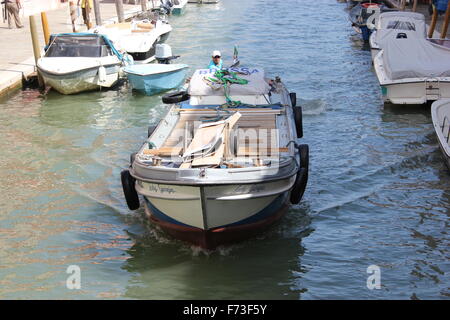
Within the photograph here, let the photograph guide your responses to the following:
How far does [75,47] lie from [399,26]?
1022 cm

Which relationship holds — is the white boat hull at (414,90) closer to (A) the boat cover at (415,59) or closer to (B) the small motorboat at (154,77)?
(A) the boat cover at (415,59)

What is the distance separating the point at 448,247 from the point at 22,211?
242 inches

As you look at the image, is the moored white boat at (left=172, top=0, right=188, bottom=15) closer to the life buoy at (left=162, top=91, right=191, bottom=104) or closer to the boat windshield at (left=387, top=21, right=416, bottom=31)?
the boat windshield at (left=387, top=21, right=416, bottom=31)

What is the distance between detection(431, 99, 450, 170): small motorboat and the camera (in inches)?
469

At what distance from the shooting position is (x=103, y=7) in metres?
Answer: 35.2

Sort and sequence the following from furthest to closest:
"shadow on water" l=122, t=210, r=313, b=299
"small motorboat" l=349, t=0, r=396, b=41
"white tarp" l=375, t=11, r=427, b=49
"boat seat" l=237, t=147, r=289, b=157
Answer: "small motorboat" l=349, t=0, r=396, b=41 → "white tarp" l=375, t=11, r=427, b=49 → "boat seat" l=237, t=147, r=289, b=157 → "shadow on water" l=122, t=210, r=313, b=299

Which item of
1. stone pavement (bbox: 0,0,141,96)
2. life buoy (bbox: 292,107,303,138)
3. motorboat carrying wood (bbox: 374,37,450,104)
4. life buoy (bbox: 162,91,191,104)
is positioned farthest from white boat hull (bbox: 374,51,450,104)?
stone pavement (bbox: 0,0,141,96)

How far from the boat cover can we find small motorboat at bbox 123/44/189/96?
17.2ft

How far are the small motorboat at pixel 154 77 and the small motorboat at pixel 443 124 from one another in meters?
7.30

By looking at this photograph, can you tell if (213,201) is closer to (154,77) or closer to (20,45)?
(154,77)

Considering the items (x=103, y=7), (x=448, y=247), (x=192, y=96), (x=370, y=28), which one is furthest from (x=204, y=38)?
(x=448, y=247)

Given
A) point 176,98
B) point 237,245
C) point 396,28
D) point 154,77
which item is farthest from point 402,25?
point 237,245

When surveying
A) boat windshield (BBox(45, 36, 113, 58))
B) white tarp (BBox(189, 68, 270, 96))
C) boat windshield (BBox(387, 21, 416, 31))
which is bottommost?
boat windshield (BBox(387, 21, 416, 31))

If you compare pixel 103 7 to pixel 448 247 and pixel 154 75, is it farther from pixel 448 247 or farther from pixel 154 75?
pixel 448 247
